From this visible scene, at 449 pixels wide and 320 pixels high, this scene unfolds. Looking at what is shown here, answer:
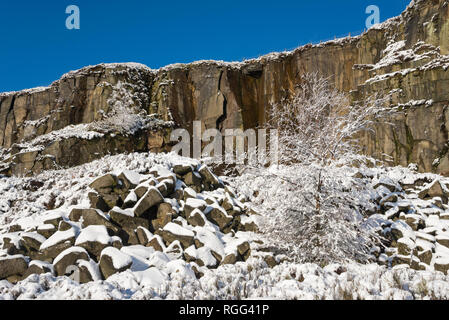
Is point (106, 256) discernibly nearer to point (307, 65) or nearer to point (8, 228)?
point (8, 228)

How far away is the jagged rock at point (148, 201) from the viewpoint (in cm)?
889

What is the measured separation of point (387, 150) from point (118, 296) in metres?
16.6

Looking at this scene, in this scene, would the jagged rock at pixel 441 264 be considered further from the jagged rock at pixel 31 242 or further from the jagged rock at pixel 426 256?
the jagged rock at pixel 31 242

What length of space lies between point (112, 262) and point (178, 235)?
6.97ft

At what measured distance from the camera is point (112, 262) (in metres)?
6.57

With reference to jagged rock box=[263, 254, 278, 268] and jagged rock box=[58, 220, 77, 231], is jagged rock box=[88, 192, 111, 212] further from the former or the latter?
jagged rock box=[263, 254, 278, 268]

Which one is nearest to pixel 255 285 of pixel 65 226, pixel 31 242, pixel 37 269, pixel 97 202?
pixel 37 269

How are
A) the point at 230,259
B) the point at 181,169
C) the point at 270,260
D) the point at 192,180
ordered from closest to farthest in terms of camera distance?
the point at 270,260 → the point at 230,259 → the point at 192,180 → the point at 181,169

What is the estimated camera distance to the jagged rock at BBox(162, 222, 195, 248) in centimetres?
812

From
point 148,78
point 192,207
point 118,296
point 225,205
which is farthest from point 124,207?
point 148,78

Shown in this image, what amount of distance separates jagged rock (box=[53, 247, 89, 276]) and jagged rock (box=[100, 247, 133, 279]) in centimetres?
53

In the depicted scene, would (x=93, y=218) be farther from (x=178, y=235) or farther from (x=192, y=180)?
(x=192, y=180)

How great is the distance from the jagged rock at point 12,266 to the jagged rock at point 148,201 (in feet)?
10.3

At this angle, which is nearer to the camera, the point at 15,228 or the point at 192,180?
the point at 15,228
